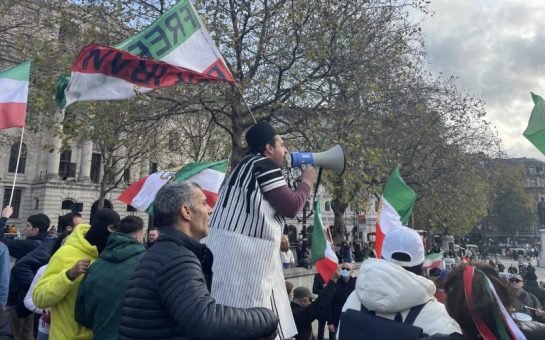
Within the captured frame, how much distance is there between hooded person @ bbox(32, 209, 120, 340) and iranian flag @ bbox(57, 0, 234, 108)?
2034 mm

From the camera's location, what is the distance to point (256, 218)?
2785mm

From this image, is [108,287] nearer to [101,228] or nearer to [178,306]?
[101,228]

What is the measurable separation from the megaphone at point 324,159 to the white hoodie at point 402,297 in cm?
95

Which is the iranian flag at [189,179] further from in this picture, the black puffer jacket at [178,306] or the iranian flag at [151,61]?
the black puffer jacket at [178,306]

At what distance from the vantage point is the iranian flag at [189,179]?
264 inches

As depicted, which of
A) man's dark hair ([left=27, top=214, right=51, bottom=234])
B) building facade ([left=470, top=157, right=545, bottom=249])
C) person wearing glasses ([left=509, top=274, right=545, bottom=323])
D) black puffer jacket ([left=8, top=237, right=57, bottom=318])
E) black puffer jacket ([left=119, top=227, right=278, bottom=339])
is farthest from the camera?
building facade ([left=470, top=157, right=545, bottom=249])

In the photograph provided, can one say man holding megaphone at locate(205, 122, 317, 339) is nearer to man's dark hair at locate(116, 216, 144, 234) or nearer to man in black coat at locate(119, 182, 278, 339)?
man in black coat at locate(119, 182, 278, 339)

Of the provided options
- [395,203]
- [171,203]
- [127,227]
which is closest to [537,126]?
[395,203]

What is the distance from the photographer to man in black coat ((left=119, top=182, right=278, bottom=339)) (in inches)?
72.1

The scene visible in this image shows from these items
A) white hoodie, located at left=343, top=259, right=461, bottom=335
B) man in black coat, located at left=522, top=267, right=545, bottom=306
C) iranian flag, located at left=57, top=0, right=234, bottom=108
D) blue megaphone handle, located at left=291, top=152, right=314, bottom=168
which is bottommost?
man in black coat, located at left=522, top=267, right=545, bottom=306

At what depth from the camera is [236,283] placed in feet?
8.73

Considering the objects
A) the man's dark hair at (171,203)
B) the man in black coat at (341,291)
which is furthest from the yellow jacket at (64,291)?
the man in black coat at (341,291)

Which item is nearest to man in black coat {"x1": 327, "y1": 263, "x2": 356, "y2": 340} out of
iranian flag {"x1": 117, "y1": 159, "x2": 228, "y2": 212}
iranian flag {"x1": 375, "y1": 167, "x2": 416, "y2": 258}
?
iranian flag {"x1": 375, "y1": 167, "x2": 416, "y2": 258}

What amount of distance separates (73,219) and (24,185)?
42219 mm
